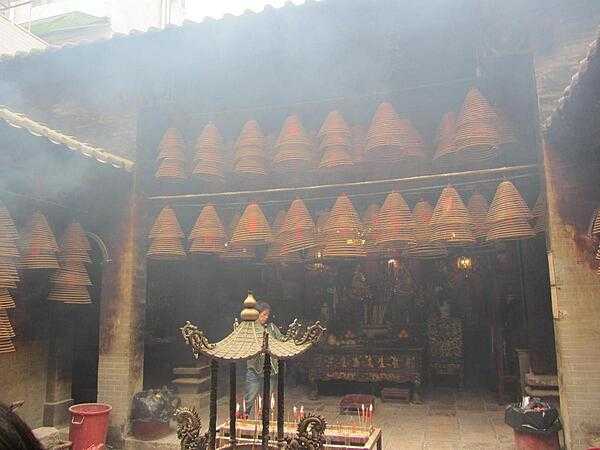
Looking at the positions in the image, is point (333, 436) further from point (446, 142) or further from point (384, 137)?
point (446, 142)

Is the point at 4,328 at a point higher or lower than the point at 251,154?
lower

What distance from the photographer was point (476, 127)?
6.93 meters

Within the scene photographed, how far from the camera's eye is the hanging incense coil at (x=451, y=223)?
22.2 feet

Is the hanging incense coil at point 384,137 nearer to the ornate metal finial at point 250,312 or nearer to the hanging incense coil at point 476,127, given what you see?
the hanging incense coil at point 476,127

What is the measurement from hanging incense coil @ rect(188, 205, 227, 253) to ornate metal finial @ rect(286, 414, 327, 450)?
3.74 m

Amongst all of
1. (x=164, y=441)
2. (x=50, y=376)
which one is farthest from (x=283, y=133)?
(x=50, y=376)

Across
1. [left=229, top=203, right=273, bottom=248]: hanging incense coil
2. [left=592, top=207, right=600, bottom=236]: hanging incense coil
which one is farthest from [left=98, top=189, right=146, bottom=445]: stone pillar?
[left=592, top=207, right=600, bottom=236]: hanging incense coil

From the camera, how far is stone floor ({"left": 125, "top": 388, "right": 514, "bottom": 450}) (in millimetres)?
8070

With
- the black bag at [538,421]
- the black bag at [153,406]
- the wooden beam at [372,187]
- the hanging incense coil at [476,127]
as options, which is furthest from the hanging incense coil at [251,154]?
the black bag at [538,421]

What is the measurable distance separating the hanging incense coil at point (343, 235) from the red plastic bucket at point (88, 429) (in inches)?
169

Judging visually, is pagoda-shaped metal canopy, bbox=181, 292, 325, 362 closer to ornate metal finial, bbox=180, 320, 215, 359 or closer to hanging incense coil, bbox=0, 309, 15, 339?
ornate metal finial, bbox=180, 320, 215, 359

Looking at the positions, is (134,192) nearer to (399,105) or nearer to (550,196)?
(399,105)

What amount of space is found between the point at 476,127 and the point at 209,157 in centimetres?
404

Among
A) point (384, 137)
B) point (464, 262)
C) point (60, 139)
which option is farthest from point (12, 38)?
point (464, 262)
